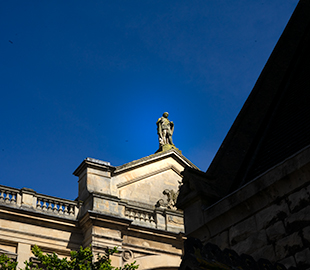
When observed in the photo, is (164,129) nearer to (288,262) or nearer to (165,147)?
(165,147)

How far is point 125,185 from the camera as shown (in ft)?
72.1

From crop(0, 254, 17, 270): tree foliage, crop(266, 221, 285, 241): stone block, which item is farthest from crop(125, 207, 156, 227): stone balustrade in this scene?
crop(266, 221, 285, 241): stone block

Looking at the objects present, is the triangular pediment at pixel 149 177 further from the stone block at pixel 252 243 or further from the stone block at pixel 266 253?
the stone block at pixel 266 253

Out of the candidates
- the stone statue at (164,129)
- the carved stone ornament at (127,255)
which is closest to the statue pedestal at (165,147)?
the stone statue at (164,129)

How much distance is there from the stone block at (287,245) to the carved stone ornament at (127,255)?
13597 mm

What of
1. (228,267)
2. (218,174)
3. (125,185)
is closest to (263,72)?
(218,174)

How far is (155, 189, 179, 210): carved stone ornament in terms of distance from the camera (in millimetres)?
21819

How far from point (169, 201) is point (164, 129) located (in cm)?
445

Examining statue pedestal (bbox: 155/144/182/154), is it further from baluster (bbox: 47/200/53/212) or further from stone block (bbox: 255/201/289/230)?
stone block (bbox: 255/201/289/230)

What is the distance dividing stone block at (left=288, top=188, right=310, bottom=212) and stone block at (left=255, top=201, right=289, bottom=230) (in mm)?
79

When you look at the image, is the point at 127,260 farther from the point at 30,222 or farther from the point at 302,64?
the point at 302,64

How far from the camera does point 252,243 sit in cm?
582

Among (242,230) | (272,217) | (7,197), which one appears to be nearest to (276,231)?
(272,217)

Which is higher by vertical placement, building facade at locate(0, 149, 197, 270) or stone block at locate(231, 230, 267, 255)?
building facade at locate(0, 149, 197, 270)
